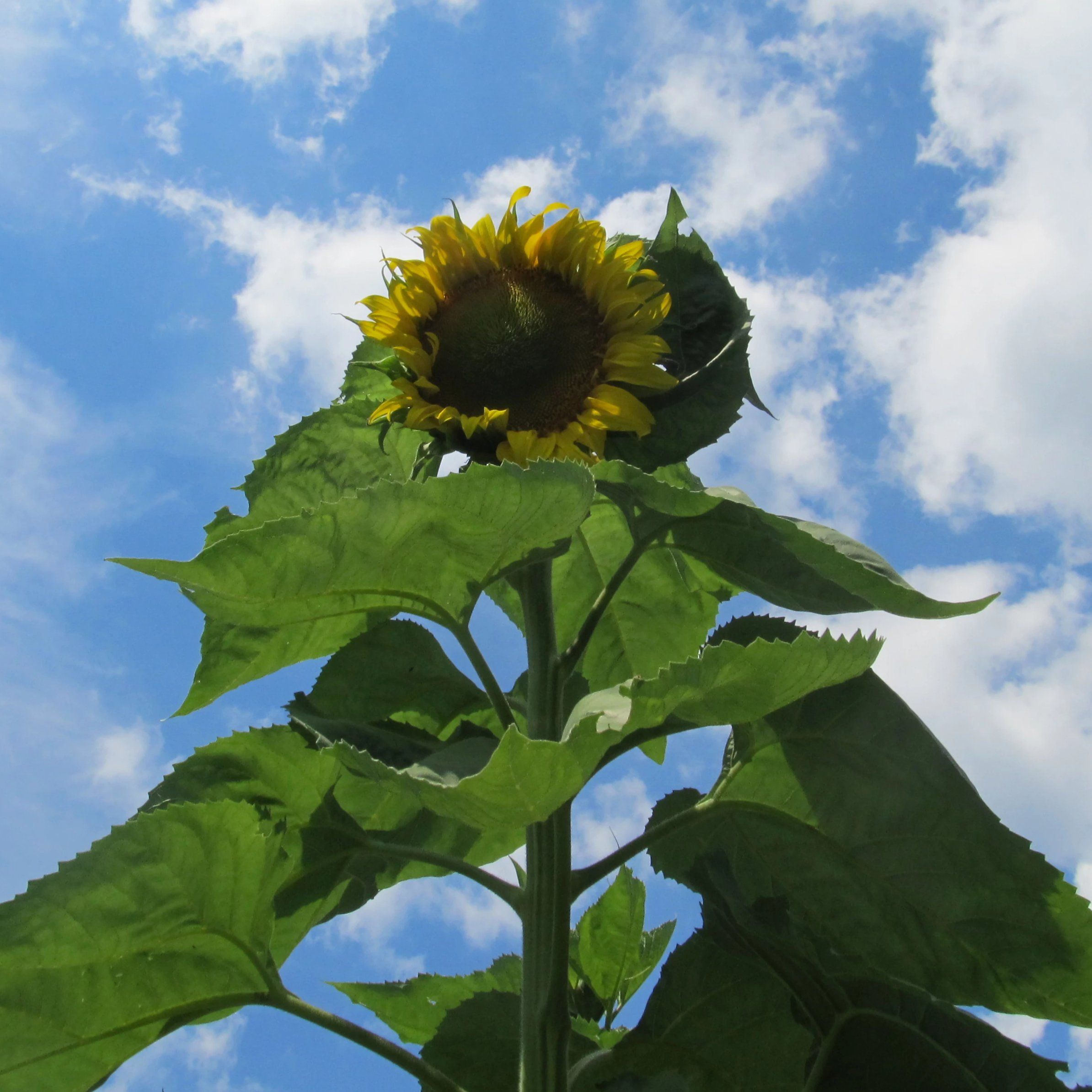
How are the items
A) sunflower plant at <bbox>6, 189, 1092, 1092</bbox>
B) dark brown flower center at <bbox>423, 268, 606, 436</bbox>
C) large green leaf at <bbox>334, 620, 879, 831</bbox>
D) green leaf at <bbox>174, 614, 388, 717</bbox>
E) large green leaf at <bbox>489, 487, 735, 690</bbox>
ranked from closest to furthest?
1. large green leaf at <bbox>334, 620, 879, 831</bbox>
2. sunflower plant at <bbox>6, 189, 1092, 1092</bbox>
3. green leaf at <bbox>174, 614, 388, 717</bbox>
4. dark brown flower center at <bbox>423, 268, 606, 436</bbox>
5. large green leaf at <bbox>489, 487, 735, 690</bbox>

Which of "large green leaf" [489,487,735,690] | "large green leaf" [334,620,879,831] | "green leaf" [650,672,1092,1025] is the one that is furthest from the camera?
"large green leaf" [489,487,735,690]

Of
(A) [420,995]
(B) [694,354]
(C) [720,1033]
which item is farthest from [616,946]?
(B) [694,354]

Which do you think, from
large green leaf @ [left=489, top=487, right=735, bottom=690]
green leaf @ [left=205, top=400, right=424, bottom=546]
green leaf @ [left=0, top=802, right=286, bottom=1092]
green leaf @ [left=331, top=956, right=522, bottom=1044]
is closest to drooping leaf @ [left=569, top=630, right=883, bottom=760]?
green leaf @ [left=0, top=802, right=286, bottom=1092]

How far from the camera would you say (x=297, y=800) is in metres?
1.54

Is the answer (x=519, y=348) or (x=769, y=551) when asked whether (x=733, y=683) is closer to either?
(x=769, y=551)

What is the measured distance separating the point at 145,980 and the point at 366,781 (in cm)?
39

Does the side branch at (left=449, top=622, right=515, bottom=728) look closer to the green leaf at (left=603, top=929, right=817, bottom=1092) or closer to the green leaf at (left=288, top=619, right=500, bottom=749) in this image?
the green leaf at (left=288, top=619, right=500, bottom=749)

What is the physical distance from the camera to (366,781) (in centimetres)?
164

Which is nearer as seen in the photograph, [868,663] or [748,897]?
[868,663]

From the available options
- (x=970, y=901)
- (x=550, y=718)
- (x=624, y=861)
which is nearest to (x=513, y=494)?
(x=550, y=718)

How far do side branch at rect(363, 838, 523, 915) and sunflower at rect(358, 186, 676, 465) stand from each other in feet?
1.91

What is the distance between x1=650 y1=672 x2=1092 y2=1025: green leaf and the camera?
1436 millimetres

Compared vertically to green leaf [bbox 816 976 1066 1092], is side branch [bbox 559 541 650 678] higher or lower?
higher

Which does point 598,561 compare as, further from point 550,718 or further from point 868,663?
point 868,663
